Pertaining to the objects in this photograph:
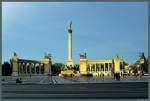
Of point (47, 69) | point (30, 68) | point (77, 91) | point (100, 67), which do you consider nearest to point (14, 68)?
point (30, 68)

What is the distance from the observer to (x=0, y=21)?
5012 mm

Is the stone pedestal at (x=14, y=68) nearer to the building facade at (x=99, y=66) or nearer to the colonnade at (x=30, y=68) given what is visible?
the colonnade at (x=30, y=68)

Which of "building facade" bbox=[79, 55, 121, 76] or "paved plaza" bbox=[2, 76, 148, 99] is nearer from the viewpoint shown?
"paved plaza" bbox=[2, 76, 148, 99]

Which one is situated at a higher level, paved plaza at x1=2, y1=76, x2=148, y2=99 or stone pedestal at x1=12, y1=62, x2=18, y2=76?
stone pedestal at x1=12, y1=62, x2=18, y2=76

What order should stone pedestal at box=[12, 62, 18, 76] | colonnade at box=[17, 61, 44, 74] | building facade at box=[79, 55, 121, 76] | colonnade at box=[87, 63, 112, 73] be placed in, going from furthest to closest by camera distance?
1. colonnade at box=[87, 63, 112, 73]
2. building facade at box=[79, 55, 121, 76]
3. colonnade at box=[17, 61, 44, 74]
4. stone pedestal at box=[12, 62, 18, 76]

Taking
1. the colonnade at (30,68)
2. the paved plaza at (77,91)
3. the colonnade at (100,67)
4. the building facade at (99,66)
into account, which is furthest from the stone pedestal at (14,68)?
the paved plaza at (77,91)

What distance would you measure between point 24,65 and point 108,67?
36.1 ft

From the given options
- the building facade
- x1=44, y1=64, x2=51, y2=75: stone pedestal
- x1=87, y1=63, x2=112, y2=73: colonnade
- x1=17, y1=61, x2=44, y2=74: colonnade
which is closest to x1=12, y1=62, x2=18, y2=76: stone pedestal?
x1=17, y1=61, x2=44, y2=74: colonnade

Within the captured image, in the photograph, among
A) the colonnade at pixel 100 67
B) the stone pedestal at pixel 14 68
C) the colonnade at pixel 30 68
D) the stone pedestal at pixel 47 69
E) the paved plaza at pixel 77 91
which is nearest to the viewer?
the paved plaza at pixel 77 91

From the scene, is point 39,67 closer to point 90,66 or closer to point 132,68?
point 90,66

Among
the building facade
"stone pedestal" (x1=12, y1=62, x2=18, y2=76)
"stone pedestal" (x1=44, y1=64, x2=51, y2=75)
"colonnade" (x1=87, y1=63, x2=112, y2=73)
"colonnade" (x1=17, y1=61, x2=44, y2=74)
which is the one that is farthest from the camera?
"colonnade" (x1=87, y1=63, x2=112, y2=73)

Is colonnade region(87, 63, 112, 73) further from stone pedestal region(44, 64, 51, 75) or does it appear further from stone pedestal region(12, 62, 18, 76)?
stone pedestal region(12, 62, 18, 76)

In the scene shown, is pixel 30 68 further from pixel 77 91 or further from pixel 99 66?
pixel 77 91

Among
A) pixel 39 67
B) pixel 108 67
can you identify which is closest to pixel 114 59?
pixel 108 67
